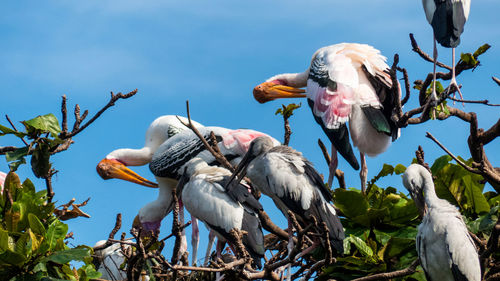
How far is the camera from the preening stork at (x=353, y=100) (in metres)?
7.36

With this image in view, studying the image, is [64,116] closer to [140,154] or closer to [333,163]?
[333,163]

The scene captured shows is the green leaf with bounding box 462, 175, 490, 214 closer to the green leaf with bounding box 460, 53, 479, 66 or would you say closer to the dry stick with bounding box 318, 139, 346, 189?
the green leaf with bounding box 460, 53, 479, 66

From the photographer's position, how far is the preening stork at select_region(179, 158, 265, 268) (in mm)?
6465

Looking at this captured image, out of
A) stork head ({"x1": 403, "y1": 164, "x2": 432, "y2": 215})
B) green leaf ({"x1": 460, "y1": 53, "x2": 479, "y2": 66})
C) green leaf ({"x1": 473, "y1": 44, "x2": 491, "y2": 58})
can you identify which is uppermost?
green leaf ({"x1": 473, "y1": 44, "x2": 491, "y2": 58})

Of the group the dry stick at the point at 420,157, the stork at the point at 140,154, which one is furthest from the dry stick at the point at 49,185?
the stork at the point at 140,154

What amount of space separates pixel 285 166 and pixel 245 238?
23.5 inches

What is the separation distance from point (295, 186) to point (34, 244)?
1914 millimetres

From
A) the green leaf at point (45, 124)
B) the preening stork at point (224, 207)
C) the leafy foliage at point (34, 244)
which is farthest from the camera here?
the preening stork at point (224, 207)

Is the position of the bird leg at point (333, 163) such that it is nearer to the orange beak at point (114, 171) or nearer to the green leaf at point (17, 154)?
the green leaf at point (17, 154)

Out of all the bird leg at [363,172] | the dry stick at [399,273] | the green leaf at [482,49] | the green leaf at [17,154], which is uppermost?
the green leaf at [17,154]

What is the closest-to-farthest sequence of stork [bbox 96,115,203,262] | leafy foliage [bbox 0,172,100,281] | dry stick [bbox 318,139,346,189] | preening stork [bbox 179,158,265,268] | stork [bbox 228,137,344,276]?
→ leafy foliage [bbox 0,172,100,281] < stork [bbox 228,137,344,276] < preening stork [bbox 179,158,265,268] < dry stick [bbox 318,139,346,189] < stork [bbox 96,115,203,262]

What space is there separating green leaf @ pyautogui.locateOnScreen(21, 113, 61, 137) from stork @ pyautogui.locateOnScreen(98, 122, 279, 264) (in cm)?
242

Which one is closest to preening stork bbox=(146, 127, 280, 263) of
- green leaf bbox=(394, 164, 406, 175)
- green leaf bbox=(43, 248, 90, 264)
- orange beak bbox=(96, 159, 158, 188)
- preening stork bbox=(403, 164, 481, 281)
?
green leaf bbox=(394, 164, 406, 175)

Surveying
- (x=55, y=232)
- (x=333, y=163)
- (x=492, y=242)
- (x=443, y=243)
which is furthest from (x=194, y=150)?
(x=492, y=242)
